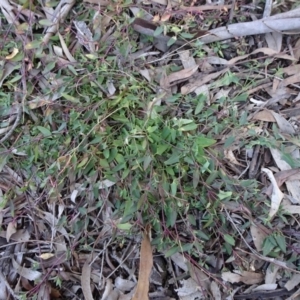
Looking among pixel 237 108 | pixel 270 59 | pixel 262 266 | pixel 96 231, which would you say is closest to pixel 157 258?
pixel 96 231

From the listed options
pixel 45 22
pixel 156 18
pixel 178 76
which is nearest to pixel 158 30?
pixel 156 18

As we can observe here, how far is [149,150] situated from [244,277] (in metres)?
0.51

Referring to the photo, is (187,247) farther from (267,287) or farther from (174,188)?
(267,287)

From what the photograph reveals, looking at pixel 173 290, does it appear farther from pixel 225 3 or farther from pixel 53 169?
pixel 225 3

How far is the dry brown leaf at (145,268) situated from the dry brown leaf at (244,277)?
0.25 m

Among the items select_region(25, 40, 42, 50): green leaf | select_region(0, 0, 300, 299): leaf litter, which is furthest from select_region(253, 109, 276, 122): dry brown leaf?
select_region(25, 40, 42, 50): green leaf

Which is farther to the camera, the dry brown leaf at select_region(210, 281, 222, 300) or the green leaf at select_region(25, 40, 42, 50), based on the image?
the green leaf at select_region(25, 40, 42, 50)

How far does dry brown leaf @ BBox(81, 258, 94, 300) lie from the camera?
1567 mm

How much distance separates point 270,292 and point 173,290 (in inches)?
12.4

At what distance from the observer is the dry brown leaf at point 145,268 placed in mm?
1519

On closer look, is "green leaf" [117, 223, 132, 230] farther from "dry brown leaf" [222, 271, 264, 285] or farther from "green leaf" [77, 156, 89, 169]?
"dry brown leaf" [222, 271, 264, 285]

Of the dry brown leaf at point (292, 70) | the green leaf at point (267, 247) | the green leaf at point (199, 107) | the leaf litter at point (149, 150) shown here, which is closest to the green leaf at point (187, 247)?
the leaf litter at point (149, 150)

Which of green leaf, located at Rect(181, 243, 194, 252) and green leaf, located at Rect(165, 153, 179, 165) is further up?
green leaf, located at Rect(165, 153, 179, 165)

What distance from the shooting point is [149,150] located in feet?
4.98
